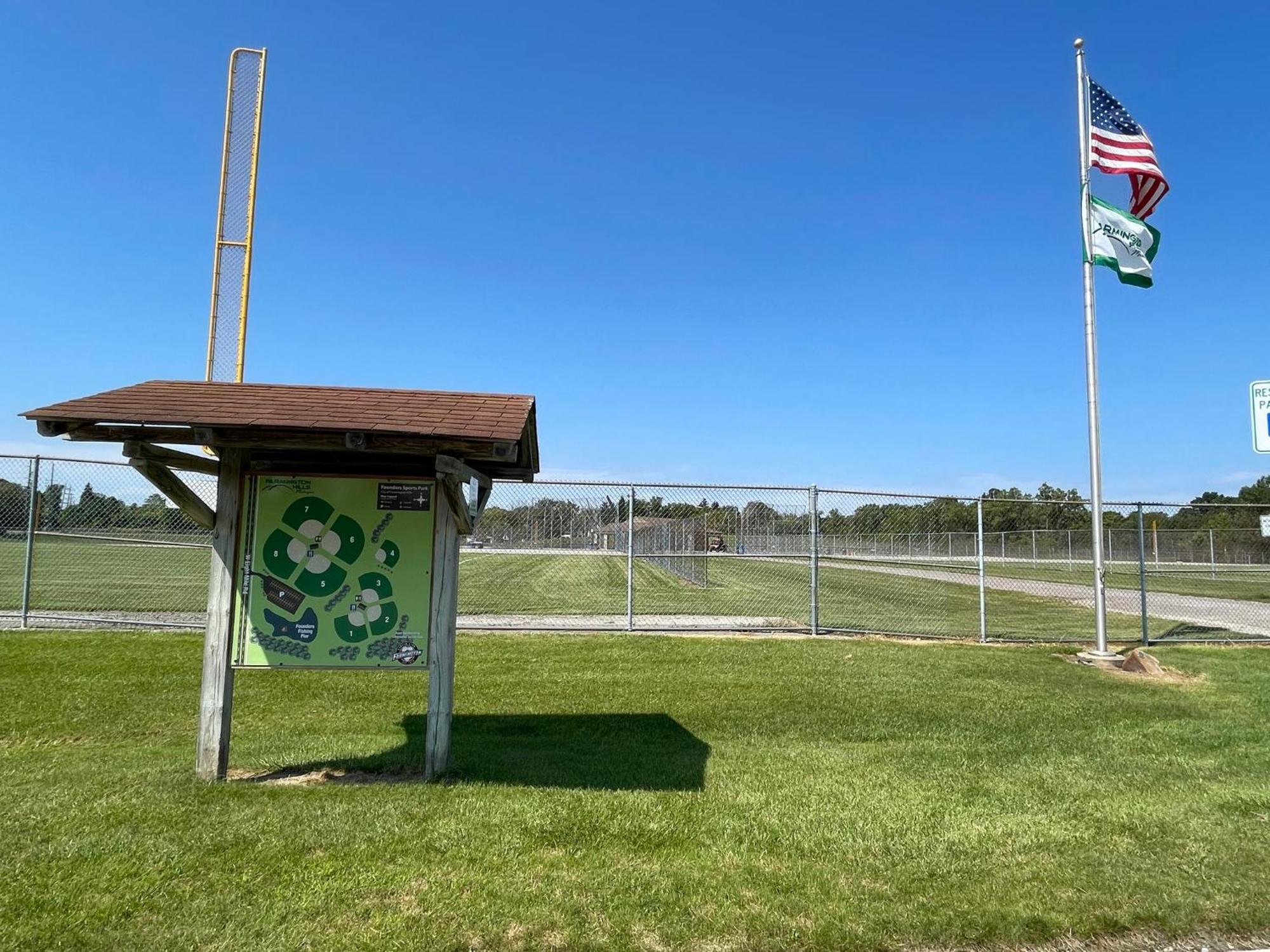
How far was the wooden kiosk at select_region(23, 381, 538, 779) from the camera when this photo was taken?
5.11 meters

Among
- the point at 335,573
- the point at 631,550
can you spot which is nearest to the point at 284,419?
the point at 335,573

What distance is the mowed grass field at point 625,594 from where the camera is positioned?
13633 millimetres

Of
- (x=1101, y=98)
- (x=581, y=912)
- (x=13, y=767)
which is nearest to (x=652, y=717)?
(x=581, y=912)

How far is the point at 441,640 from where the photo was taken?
214 inches

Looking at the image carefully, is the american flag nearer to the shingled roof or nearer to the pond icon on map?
the shingled roof

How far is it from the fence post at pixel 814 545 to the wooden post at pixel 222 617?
8598 millimetres

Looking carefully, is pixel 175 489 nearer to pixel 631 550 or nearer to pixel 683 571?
pixel 631 550

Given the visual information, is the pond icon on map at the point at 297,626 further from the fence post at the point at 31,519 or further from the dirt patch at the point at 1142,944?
the fence post at the point at 31,519

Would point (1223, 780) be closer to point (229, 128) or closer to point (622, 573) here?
point (622, 573)

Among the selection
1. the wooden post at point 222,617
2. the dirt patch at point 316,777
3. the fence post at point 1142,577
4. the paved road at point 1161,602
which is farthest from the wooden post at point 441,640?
the fence post at point 1142,577

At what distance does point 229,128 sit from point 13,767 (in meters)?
13.8

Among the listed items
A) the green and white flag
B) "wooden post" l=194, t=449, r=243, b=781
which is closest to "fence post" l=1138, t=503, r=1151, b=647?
the green and white flag

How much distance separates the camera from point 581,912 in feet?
11.0

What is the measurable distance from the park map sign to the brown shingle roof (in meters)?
0.56
